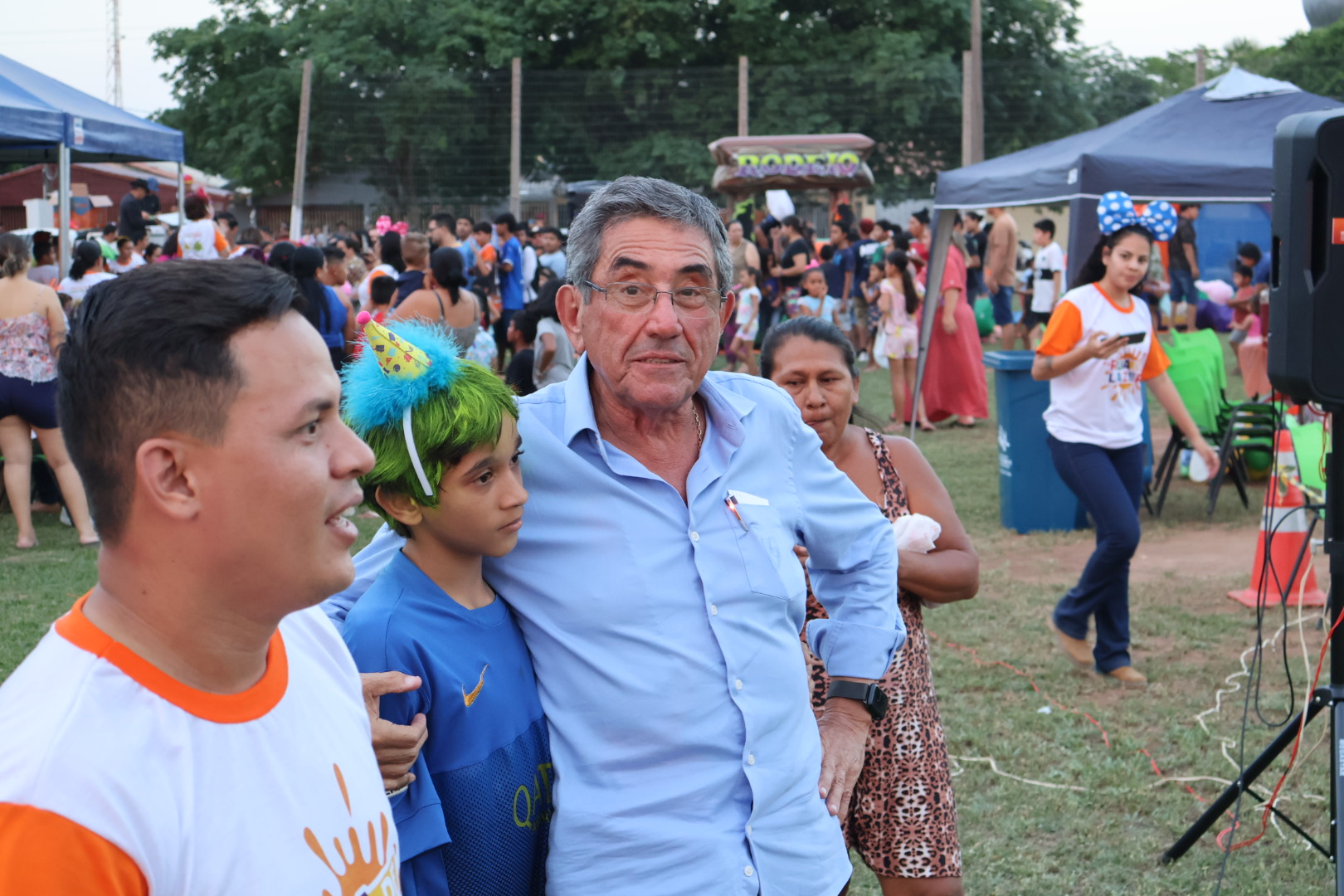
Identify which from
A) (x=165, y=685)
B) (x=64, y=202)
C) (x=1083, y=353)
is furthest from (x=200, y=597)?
(x=64, y=202)

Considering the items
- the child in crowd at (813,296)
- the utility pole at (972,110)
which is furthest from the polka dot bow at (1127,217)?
the utility pole at (972,110)

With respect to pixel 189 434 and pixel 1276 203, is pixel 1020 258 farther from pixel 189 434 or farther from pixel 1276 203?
pixel 189 434

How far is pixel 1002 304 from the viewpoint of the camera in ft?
52.6

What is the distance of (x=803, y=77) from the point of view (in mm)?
23703

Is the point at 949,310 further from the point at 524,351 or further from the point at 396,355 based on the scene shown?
the point at 396,355

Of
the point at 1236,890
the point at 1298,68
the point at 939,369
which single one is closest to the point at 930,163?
the point at 939,369

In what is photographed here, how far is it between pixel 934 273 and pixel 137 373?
10.3m

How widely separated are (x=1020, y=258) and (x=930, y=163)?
280 cm

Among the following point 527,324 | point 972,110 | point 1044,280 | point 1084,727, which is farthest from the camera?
point 972,110

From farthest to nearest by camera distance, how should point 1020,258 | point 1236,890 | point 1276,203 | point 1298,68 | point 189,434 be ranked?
point 1298,68
point 1020,258
point 1236,890
point 1276,203
point 189,434

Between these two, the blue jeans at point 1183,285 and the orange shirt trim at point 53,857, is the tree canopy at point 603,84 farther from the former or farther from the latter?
the orange shirt trim at point 53,857

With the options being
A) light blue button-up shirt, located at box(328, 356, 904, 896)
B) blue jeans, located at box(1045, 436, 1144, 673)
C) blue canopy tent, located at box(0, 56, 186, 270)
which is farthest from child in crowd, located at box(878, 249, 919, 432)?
light blue button-up shirt, located at box(328, 356, 904, 896)

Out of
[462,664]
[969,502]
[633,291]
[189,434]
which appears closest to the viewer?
[189,434]

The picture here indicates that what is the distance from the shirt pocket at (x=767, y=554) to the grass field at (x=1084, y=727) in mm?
1941
